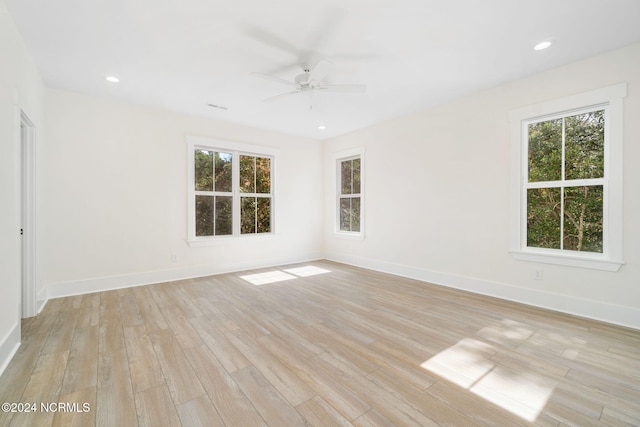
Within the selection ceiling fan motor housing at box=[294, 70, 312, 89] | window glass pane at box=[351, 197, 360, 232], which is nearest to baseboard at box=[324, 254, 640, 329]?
window glass pane at box=[351, 197, 360, 232]

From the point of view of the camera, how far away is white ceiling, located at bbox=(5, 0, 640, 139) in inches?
87.2

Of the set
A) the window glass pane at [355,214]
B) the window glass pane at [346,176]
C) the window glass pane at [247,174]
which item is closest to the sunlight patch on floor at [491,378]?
the window glass pane at [355,214]

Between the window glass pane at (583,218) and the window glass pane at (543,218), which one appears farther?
the window glass pane at (543,218)

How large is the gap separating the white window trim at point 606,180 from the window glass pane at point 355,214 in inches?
111

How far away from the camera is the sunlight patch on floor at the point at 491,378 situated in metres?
1.65

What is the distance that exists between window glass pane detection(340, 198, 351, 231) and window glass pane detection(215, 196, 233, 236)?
93.6 inches

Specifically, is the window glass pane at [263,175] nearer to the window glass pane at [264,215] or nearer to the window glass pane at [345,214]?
the window glass pane at [264,215]

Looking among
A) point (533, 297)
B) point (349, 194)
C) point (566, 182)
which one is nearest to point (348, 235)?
point (349, 194)

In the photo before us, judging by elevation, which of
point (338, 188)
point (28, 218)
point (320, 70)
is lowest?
point (28, 218)

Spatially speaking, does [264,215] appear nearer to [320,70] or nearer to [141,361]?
[320,70]

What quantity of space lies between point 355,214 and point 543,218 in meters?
3.18

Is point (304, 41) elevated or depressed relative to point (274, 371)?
elevated

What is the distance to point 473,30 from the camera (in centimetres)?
248

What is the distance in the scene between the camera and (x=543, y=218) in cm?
334
